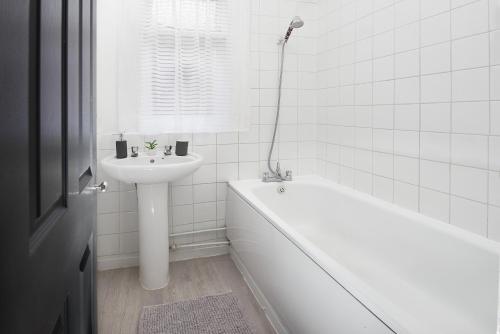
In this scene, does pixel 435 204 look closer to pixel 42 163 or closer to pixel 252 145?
pixel 252 145

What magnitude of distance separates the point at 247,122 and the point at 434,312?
1666mm

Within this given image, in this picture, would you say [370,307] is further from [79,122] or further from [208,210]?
[208,210]

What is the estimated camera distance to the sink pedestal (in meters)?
1.96

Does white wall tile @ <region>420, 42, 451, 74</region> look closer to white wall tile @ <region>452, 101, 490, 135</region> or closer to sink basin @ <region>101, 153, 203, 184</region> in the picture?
white wall tile @ <region>452, 101, 490, 135</region>

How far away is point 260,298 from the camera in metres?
1.82

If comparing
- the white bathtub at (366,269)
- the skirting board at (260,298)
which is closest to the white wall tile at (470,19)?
the white bathtub at (366,269)

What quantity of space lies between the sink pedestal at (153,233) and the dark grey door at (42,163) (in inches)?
45.9

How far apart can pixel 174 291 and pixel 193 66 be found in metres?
1.53

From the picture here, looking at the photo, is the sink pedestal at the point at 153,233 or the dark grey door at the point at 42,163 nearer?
the dark grey door at the point at 42,163

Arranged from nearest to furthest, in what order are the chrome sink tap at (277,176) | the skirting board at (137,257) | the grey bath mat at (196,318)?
the grey bath mat at (196,318) < the skirting board at (137,257) < the chrome sink tap at (277,176)

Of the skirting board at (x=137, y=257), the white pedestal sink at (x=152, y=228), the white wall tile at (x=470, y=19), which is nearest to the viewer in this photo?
the white wall tile at (x=470, y=19)

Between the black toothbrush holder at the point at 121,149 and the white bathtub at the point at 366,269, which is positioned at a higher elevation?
the black toothbrush holder at the point at 121,149

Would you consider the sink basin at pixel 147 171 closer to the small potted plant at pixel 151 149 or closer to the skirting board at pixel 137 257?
the small potted plant at pixel 151 149

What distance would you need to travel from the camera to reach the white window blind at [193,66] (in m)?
2.13
